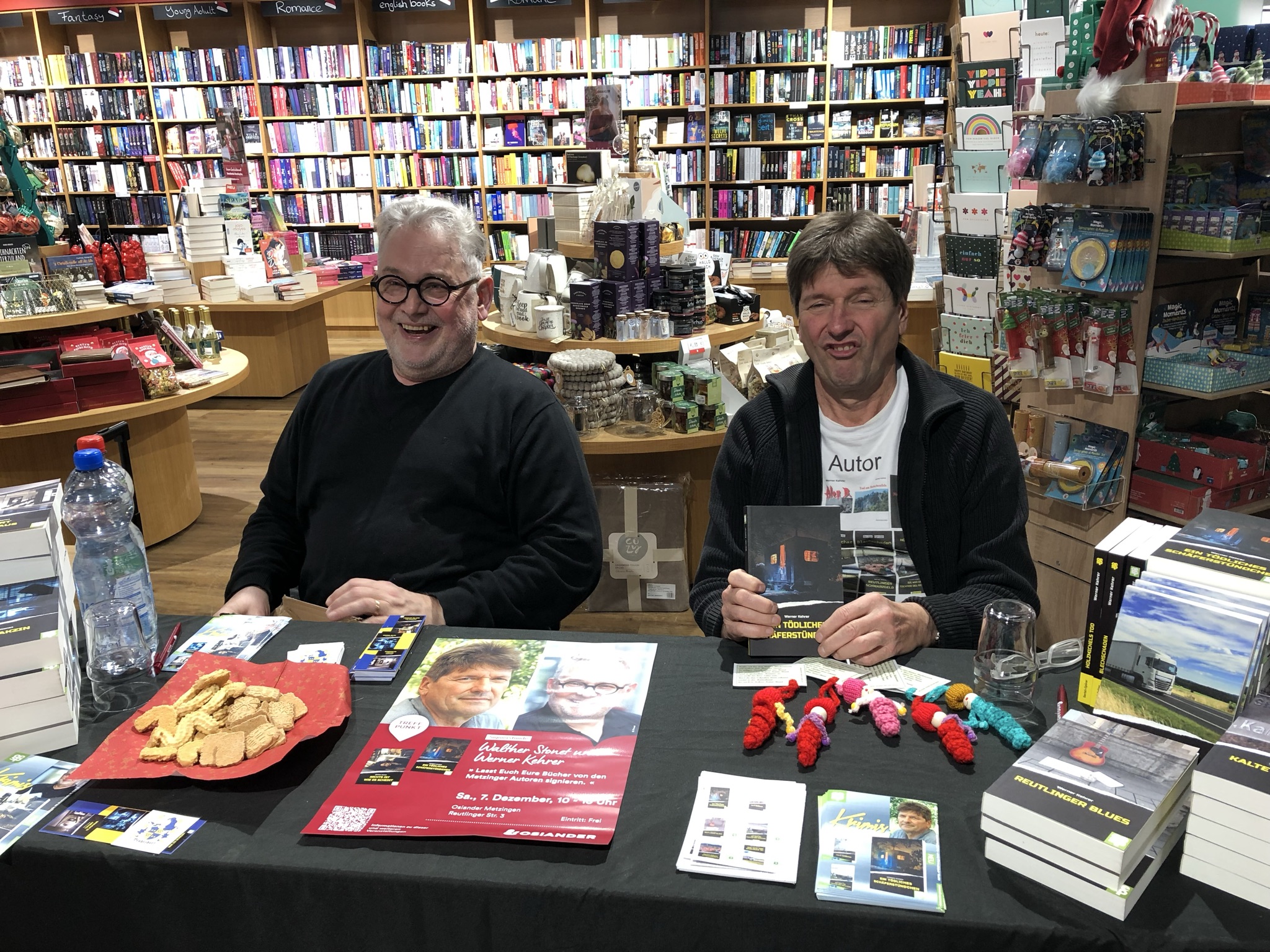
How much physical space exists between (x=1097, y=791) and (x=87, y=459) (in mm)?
1522

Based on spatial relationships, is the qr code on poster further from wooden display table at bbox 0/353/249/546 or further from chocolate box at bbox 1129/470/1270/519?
wooden display table at bbox 0/353/249/546

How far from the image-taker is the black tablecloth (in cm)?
97

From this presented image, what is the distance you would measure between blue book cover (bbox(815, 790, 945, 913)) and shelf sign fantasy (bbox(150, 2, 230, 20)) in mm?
9212

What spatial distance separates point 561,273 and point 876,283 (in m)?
2.27

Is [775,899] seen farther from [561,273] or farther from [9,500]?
[561,273]

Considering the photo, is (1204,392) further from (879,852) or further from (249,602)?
(249,602)

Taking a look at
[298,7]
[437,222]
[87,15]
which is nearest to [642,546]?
[437,222]

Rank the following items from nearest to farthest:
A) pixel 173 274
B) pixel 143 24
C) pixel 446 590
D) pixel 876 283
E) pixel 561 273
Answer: pixel 876 283
pixel 446 590
pixel 561 273
pixel 173 274
pixel 143 24

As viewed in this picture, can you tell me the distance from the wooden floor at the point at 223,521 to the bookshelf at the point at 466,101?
2.83m

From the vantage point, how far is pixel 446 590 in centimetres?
191

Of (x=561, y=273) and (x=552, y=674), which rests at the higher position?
(x=561, y=273)

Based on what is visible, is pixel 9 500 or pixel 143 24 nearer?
pixel 9 500

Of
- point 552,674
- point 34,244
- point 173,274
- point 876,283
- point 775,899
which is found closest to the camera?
point 775,899

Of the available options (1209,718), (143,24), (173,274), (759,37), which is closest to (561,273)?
(1209,718)
